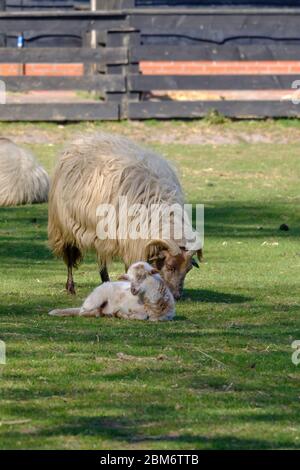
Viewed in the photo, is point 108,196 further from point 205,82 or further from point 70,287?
point 205,82

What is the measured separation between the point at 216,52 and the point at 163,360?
15.5 m

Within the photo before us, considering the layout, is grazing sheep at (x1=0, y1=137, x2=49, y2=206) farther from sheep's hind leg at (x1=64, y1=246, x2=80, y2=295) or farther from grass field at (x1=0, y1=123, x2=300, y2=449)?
sheep's hind leg at (x1=64, y1=246, x2=80, y2=295)

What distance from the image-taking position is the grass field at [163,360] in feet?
19.8

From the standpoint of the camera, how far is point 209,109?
2173 cm

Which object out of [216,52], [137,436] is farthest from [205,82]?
[137,436]

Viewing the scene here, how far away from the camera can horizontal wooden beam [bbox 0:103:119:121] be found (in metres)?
21.1

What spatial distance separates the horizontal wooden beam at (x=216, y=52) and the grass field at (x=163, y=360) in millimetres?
9050

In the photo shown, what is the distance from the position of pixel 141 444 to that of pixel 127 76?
16469 millimetres

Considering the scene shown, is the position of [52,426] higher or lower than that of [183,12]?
lower

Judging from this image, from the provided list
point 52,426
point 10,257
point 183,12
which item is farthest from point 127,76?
point 52,426

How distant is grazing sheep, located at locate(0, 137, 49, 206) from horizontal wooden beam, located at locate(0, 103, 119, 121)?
16.5ft

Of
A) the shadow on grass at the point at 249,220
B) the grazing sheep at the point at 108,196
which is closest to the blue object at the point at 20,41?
the shadow on grass at the point at 249,220

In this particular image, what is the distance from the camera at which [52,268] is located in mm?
11906

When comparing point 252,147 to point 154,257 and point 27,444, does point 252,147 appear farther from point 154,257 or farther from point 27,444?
point 27,444
